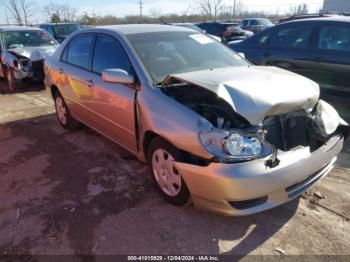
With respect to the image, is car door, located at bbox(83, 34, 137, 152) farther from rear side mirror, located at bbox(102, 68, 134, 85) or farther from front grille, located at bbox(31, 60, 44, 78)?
front grille, located at bbox(31, 60, 44, 78)

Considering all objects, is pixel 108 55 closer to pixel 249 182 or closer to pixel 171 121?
pixel 171 121

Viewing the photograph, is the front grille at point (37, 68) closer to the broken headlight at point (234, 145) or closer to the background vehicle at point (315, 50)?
the background vehicle at point (315, 50)

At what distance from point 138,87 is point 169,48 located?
2.40ft

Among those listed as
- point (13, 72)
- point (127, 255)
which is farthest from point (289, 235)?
point (13, 72)

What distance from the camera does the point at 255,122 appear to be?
2572mm

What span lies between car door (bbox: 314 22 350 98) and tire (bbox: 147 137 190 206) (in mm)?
3436

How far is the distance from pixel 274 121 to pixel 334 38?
3296 millimetres

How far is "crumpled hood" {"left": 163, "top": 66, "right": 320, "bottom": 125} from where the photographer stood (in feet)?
8.49

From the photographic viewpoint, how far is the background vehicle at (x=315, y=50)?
5.11m

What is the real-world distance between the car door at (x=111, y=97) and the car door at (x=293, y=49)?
3.29 metres

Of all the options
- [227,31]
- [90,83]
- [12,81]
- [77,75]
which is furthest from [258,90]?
[227,31]

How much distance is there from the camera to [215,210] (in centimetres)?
264

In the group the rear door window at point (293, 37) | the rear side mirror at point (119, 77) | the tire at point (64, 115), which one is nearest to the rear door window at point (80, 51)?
the tire at point (64, 115)

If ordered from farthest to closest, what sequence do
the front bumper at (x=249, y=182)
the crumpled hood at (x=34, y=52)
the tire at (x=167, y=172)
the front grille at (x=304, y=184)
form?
the crumpled hood at (x=34, y=52)
the tire at (x=167, y=172)
the front grille at (x=304, y=184)
the front bumper at (x=249, y=182)
